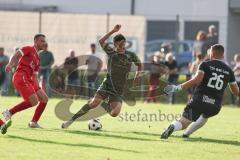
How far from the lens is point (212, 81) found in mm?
14531

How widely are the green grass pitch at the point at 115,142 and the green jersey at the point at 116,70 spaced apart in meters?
0.85

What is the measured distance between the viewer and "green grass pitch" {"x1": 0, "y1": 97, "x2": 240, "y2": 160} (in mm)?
12195

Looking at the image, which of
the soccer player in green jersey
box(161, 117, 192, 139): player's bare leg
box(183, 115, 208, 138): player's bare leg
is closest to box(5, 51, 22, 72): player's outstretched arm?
the soccer player in green jersey

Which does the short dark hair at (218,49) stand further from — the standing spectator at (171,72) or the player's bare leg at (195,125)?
the standing spectator at (171,72)

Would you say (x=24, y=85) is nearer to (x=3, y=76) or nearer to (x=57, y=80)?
(x=57, y=80)

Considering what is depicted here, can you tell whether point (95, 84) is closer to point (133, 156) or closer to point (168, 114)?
point (168, 114)

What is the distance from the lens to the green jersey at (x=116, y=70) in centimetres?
1612

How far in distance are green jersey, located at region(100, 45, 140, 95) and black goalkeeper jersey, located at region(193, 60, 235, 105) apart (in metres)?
2.09

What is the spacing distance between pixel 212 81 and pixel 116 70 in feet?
8.30

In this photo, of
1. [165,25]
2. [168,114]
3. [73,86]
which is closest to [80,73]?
[73,86]

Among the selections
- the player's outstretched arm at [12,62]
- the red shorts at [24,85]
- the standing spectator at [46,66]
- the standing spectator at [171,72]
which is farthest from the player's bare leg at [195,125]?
the standing spectator at [46,66]

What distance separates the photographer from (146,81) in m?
28.3

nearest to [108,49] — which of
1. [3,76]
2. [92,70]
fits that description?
[92,70]

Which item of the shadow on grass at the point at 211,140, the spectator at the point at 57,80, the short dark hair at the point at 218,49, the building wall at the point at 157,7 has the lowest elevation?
the shadow on grass at the point at 211,140
